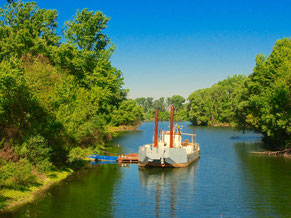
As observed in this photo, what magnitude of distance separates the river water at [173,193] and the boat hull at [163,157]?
104cm

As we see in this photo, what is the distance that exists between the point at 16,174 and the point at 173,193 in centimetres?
1406

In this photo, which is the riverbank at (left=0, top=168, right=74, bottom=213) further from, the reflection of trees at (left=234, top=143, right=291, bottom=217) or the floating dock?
the reflection of trees at (left=234, top=143, right=291, bottom=217)

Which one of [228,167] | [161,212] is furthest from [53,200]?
[228,167]

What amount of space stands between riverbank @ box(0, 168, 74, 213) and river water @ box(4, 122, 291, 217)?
755mm

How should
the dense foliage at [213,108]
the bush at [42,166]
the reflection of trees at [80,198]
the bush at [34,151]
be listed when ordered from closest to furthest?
the reflection of trees at [80,198], the bush at [34,151], the bush at [42,166], the dense foliage at [213,108]

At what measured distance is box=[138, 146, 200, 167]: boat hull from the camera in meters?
40.8

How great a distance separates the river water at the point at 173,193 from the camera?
24625 mm

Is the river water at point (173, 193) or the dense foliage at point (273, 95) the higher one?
the dense foliage at point (273, 95)

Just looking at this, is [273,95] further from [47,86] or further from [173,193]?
[47,86]

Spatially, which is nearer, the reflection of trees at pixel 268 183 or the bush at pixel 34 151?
the reflection of trees at pixel 268 183

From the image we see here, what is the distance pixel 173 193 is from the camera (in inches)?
1192

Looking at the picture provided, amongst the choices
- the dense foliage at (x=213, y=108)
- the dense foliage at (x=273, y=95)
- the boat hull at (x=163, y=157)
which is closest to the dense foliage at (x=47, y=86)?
the boat hull at (x=163, y=157)

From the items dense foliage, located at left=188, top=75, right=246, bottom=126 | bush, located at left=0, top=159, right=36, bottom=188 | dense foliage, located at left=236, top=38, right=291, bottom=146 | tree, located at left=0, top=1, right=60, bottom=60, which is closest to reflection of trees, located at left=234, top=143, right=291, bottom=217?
dense foliage, located at left=236, top=38, right=291, bottom=146

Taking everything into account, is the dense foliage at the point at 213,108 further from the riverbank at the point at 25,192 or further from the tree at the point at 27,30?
the riverbank at the point at 25,192
